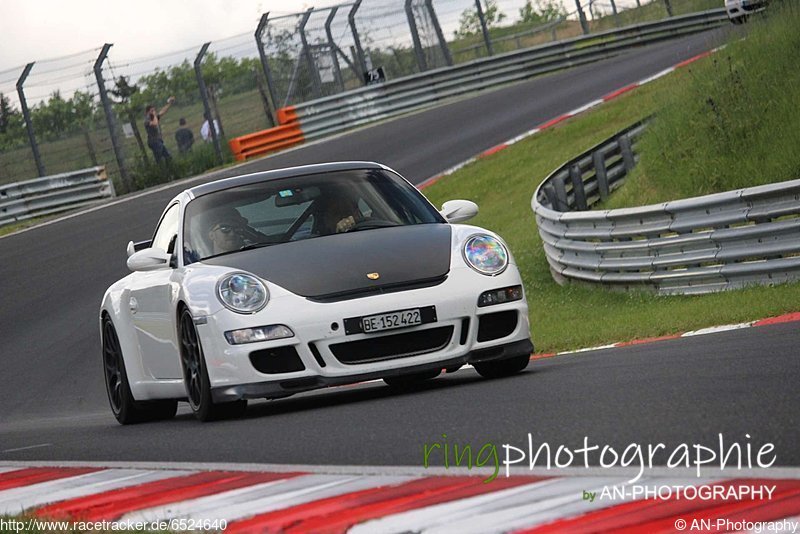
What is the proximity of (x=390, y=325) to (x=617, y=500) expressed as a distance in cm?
380

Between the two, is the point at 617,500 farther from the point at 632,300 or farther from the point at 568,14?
the point at 568,14

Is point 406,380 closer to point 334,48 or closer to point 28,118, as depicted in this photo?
point 28,118

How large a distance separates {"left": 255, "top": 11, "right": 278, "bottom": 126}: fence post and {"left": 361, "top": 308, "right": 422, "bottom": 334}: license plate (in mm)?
26880

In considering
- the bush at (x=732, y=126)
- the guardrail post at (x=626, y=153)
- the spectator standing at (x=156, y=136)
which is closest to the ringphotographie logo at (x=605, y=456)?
the bush at (x=732, y=126)

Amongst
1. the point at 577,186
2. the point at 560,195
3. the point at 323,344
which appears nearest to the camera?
the point at 323,344

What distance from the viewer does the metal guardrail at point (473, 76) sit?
114 feet

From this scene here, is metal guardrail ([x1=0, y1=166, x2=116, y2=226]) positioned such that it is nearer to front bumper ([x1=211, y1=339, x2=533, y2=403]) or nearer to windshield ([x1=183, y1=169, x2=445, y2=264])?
windshield ([x1=183, y1=169, x2=445, y2=264])

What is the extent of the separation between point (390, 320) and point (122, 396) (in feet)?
8.39

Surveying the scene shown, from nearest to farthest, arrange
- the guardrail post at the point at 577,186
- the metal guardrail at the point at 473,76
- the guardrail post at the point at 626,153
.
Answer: the guardrail post at the point at 577,186, the guardrail post at the point at 626,153, the metal guardrail at the point at 473,76

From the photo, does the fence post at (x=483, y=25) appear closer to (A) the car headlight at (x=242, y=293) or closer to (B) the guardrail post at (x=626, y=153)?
(B) the guardrail post at (x=626, y=153)

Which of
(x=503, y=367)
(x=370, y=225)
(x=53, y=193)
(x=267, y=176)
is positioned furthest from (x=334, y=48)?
(x=503, y=367)

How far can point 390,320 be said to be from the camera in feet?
25.1

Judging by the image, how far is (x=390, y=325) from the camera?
7660mm

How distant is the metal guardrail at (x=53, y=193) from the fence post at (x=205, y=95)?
3156 mm
